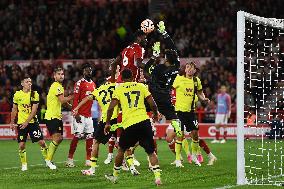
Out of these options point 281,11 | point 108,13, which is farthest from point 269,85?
point 108,13

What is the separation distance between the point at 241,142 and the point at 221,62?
19763 mm

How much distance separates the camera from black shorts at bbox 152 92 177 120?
17.5m

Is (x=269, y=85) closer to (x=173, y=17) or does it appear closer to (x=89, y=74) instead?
(x=89, y=74)

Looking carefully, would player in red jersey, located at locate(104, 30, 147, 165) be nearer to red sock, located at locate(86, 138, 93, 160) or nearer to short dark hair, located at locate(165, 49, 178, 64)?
short dark hair, located at locate(165, 49, 178, 64)

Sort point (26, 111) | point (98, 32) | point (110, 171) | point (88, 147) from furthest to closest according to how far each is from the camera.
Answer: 1. point (98, 32)
2. point (88, 147)
3. point (26, 111)
4. point (110, 171)

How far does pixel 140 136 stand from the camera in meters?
13.8

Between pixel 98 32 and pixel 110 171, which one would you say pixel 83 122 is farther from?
pixel 98 32

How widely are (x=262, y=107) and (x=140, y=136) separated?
21.3 feet

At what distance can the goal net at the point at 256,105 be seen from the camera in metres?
14.1

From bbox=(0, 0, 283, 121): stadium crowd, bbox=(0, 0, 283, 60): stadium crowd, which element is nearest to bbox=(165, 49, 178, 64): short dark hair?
bbox=(0, 0, 283, 121): stadium crowd

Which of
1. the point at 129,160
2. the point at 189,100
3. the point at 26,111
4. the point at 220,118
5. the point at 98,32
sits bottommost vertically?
the point at 129,160

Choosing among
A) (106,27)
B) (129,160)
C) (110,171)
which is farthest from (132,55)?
(106,27)

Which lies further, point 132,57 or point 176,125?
point 176,125

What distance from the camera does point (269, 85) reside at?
66.8 feet
